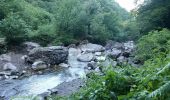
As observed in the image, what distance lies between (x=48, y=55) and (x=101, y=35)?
12.8m

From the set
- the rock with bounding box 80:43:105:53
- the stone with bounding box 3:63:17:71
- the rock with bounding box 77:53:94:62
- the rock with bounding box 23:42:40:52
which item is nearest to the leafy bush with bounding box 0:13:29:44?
the rock with bounding box 23:42:40:52

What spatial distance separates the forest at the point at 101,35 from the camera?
4207 mm

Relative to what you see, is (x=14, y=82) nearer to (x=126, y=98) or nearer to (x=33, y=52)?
(x=33, y=52)

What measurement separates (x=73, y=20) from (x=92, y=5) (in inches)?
215

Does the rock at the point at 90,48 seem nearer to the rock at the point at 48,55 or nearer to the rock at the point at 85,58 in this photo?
the rock at the point at 85,58

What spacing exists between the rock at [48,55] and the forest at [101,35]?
7.69 feet

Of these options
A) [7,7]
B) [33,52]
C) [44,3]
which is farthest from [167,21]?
[44,3]

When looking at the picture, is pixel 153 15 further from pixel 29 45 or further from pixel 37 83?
pixel 37 83

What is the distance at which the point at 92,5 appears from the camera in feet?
102

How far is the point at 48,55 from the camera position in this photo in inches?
705

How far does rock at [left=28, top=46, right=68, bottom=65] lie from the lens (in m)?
17.7

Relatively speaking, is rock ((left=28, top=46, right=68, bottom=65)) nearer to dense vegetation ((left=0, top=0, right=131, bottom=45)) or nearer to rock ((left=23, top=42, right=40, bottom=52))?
rock ((left=23, top=42, right=40, bottom=52))

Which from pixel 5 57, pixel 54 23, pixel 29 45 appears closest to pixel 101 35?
pixel 54 23

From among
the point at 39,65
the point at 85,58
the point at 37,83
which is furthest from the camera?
the point at 85,58
